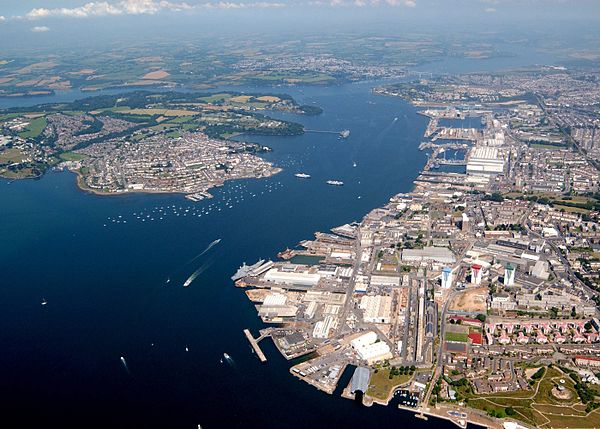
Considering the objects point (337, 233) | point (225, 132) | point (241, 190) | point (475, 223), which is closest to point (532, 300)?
point (475, 223)

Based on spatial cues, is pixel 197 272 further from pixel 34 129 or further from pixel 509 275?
pixel 34 129

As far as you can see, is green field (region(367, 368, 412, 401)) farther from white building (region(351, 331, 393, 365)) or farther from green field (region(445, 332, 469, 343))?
green field (region(445, 332, 469, 343))

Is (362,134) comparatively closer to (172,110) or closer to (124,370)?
(172,110)

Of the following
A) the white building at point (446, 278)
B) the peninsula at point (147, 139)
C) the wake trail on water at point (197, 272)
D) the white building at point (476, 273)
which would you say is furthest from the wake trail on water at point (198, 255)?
the white building at point (476, 273)

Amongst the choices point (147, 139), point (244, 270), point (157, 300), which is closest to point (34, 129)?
point (147, 139)

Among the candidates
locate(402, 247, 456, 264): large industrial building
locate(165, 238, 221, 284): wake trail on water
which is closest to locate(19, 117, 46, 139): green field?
locate(165, 238, 221, 284): wake trail on water

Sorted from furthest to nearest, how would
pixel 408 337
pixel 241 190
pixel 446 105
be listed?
pixel 446 105 → pixel 241 190 → pixel 408 337
